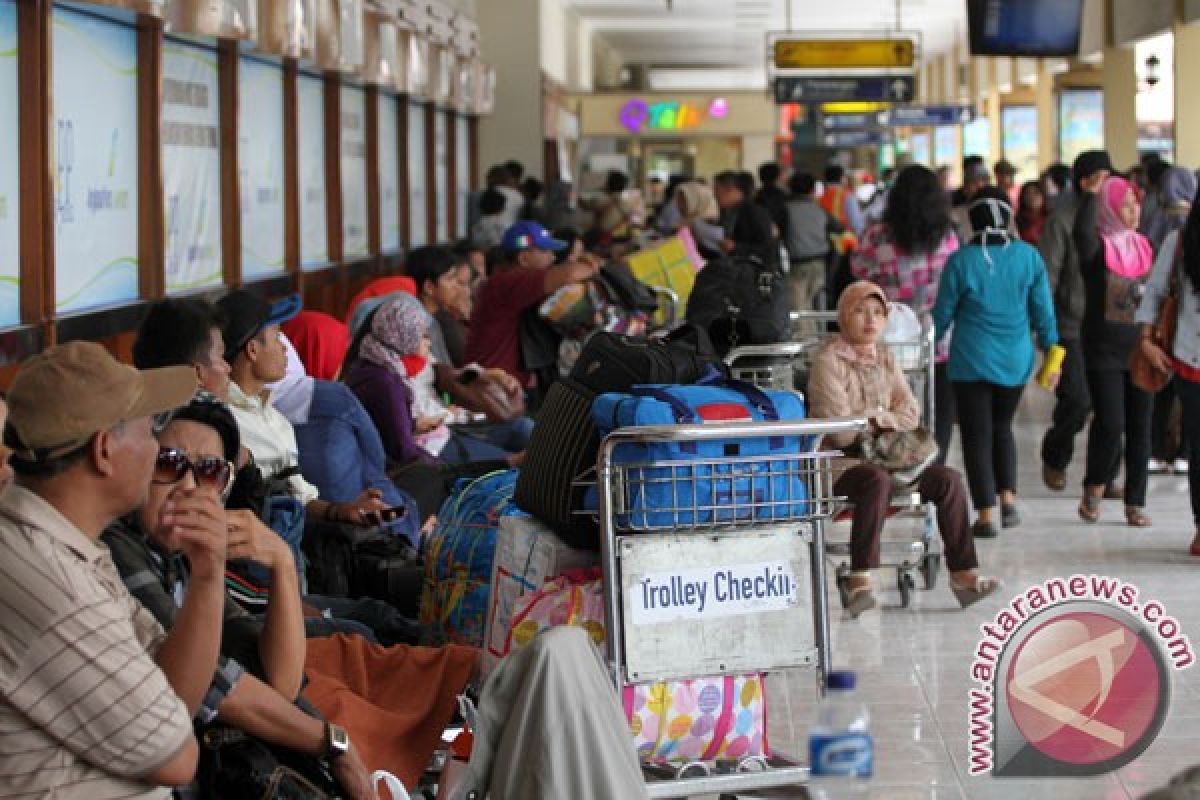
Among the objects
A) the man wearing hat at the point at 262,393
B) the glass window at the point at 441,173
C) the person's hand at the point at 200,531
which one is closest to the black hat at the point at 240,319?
the man wearing hat at the point at 262,393

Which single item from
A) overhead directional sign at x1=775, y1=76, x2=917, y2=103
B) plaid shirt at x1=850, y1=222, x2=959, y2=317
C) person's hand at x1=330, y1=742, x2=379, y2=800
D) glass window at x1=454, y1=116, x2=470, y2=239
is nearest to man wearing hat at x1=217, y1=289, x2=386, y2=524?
person's hand at x1=330, y1=742, x2=379, y2=800

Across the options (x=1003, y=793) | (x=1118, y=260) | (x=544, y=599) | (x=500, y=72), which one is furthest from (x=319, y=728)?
(x=500, y=72)

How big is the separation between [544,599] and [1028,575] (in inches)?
159

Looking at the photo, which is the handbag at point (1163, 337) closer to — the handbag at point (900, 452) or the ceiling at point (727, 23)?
the handbag at point (900, 452)

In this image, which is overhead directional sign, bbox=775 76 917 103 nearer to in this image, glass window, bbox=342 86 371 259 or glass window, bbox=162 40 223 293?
glass window, bbox=342 86 371 259

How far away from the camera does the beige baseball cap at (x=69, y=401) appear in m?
2.89

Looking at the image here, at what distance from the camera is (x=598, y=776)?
3.43 m

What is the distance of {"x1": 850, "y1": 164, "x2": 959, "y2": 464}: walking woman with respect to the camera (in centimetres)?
970

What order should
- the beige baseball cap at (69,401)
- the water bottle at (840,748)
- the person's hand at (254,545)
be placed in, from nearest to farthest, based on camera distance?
the water bottle at (840,748), the beige baseball cap at (69,401), the person's hand at (254,545)

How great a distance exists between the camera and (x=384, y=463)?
598 centimetres

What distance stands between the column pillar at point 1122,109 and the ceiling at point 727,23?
799cm

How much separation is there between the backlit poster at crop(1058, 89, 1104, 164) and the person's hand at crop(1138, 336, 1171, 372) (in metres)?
17.7

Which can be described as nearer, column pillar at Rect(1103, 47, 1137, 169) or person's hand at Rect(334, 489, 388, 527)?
person's hand at Rect(334, 489, 388, 527)

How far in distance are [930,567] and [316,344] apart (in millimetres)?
2444
